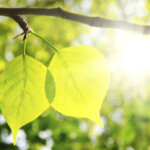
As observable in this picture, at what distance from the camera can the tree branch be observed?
0.27 meters

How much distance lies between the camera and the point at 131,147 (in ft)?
5.78

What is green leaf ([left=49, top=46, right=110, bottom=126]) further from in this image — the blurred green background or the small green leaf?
the blurred green background

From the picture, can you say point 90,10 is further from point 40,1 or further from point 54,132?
point 54,132

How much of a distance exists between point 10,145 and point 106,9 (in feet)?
6.54

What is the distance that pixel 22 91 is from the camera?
0.35 metres

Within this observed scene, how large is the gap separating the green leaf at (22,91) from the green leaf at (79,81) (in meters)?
0.02

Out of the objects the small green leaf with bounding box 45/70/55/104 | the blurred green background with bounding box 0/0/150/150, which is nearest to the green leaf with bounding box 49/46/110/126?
the small green leaf with bounding box 45/70/55/104

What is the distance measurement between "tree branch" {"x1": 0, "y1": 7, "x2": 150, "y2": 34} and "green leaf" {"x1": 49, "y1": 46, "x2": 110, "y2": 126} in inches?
1.9

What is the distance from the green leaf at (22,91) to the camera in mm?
338

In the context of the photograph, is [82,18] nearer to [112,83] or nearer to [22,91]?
[22,91]

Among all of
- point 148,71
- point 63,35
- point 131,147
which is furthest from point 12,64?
point 148,71

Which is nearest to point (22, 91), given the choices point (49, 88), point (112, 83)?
point (49, 88)

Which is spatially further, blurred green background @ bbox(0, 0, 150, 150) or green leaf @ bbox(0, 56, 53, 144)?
blurred green background @ bbox(0, 0, 150, 150)

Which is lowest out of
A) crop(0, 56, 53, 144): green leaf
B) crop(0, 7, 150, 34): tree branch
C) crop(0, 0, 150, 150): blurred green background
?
crop(0, 0, 150, 150): blurred green background
